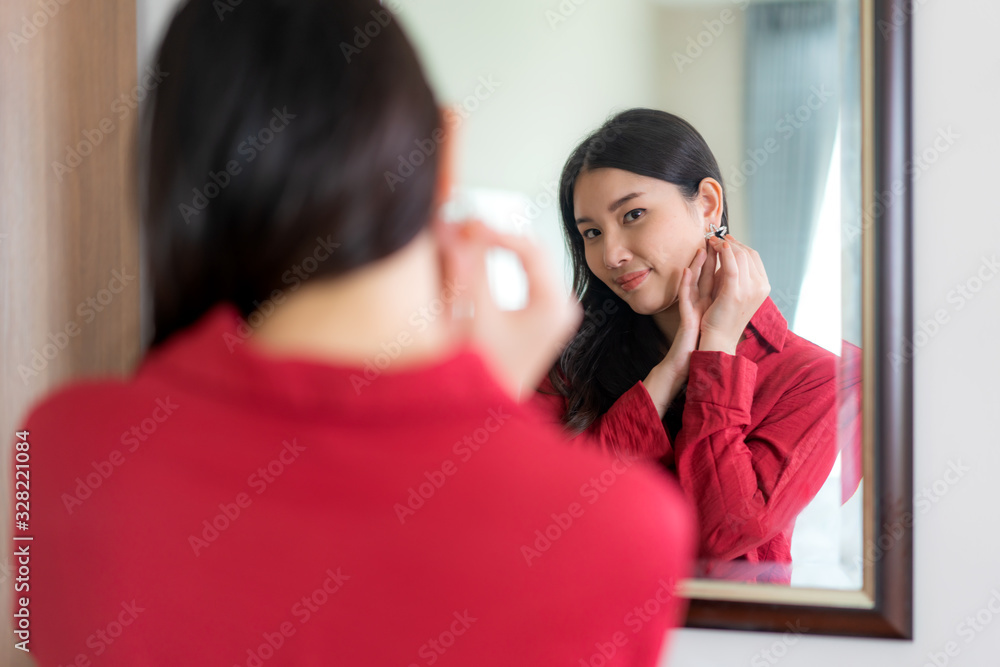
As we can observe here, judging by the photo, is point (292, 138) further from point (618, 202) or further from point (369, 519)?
point (618, 202)

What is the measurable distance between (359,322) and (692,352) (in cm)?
69

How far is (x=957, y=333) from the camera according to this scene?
3.24 feet

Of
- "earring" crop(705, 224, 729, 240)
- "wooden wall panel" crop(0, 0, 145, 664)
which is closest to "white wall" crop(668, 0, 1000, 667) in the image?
"earring" crop(705, 224, 729, 240)

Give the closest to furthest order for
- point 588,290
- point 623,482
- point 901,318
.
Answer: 1. point 623,482
2. point 901,318
3. point 588,290

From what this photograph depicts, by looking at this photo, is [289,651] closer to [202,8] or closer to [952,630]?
[202,8]

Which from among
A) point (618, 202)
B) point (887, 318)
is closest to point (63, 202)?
point (618, 202)

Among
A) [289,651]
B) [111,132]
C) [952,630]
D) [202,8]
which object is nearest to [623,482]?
[289,651]

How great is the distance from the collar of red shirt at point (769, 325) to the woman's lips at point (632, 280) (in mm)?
153

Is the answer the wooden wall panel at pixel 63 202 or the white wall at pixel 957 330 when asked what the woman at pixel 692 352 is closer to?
the white wall at pixel 957 330

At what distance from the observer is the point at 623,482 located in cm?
41

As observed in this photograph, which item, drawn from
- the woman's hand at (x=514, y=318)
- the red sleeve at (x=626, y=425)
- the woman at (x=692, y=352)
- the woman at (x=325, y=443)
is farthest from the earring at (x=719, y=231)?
the woman at (x=325, y=443)

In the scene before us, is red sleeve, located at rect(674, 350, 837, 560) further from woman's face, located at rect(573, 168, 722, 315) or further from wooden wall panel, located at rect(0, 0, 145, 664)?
wooden wall panel, located at rect(0, 0, 145, 664)

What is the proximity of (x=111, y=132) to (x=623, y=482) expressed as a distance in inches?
41.9

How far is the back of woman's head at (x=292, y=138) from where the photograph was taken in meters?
0.42
